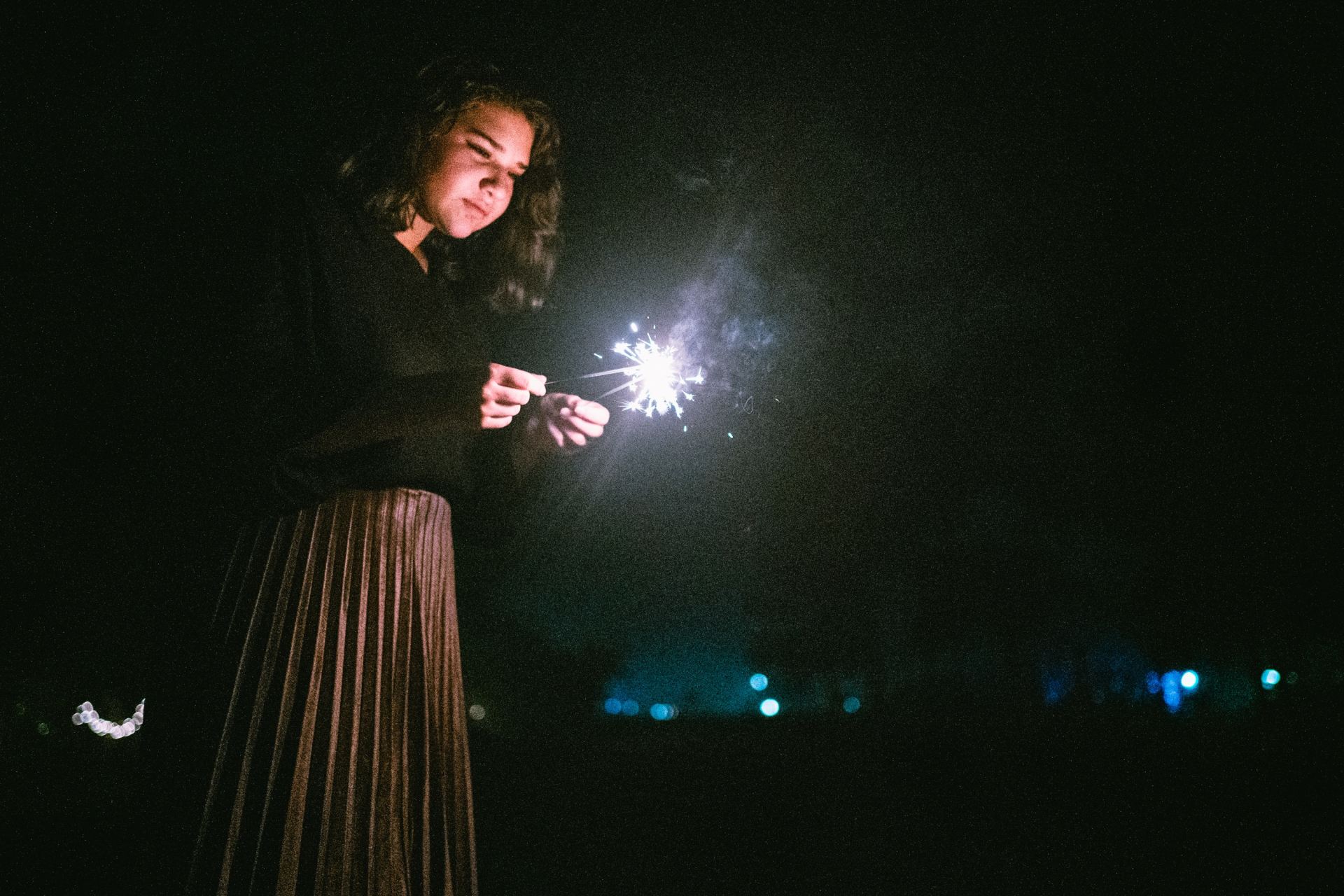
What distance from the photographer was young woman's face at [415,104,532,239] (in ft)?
6.08

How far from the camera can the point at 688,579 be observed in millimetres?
17375

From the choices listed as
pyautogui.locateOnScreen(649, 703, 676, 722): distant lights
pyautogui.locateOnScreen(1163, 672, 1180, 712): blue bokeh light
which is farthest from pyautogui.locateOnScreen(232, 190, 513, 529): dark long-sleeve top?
pyautogui.locateOnScreen(649, 703, 676, 722): distant lights

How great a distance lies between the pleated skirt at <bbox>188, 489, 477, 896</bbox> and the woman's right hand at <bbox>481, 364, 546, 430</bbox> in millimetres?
325

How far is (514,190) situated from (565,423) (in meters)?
0.99

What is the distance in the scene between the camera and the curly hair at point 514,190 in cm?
186

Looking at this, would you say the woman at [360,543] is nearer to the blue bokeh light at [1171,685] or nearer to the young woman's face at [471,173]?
the young woman's face at [471,173]

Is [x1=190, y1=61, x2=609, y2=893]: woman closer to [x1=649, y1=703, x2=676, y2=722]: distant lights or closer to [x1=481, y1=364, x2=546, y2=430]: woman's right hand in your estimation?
[x1=481, y1=364, x2=546, y2=430]: woman's right hand

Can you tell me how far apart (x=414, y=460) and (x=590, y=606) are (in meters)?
16.2

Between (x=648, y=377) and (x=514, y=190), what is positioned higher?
(x=514, y=190)

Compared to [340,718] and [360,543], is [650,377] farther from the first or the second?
[340,718]

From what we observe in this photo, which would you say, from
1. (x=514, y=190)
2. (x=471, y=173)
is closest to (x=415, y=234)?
(x=471, y=173)

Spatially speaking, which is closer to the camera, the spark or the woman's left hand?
the woman's left hand

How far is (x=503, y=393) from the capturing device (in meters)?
1.39

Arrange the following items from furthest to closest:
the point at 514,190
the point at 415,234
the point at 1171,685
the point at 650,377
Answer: the point at 1171,685 < the point at 514,190 < the point at 650,377 < the point at 415,234
